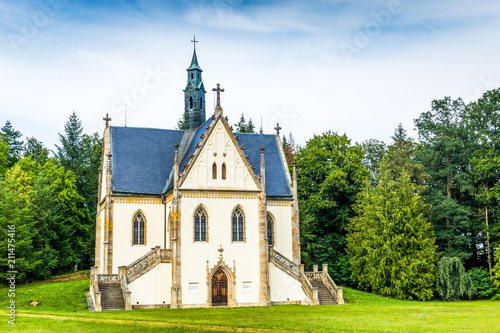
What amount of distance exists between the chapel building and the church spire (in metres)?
3.85

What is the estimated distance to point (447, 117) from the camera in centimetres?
5897

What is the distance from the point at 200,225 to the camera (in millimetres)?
41344

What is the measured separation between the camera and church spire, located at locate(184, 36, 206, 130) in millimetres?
51312

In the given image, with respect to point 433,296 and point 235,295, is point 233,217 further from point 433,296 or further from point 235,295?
point 433,296

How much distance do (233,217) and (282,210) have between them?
6.32 m

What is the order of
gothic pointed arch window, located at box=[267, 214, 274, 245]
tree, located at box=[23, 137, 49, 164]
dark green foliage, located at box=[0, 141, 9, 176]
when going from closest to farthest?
gothic pointed arch window, located at box=[267, 214, 274, 245]
dark green foliage, located at box=[0, 141, 9, 176]
tree, located at box=[23, 137, 49, 164]

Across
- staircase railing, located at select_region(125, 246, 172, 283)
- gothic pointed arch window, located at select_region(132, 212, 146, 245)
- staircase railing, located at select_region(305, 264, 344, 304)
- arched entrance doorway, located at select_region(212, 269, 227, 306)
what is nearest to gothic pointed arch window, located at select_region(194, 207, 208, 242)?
staircase railing, located at select_region(125, 246, 172, 283)

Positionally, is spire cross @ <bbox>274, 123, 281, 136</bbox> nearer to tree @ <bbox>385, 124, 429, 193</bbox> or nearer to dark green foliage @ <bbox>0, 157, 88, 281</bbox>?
tree @ <bbox>385, 124, 429, 193</bbox>

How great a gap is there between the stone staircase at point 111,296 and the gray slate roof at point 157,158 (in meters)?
7.72

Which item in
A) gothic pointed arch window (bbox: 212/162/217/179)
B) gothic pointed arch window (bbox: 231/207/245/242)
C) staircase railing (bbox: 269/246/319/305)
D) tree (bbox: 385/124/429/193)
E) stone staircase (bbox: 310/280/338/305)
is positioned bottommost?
stone staircase (bbox: 310/280/338/305)

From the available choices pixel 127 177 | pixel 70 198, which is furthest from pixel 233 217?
pixel 70 198

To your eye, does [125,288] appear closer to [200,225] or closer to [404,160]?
[200,225]

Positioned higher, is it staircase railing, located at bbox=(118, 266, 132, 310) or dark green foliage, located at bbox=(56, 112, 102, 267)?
dark green foliage, located at bbox=(56, 112, 102, 267)

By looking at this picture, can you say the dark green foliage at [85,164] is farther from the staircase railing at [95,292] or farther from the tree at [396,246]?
the tree at [396,246]
